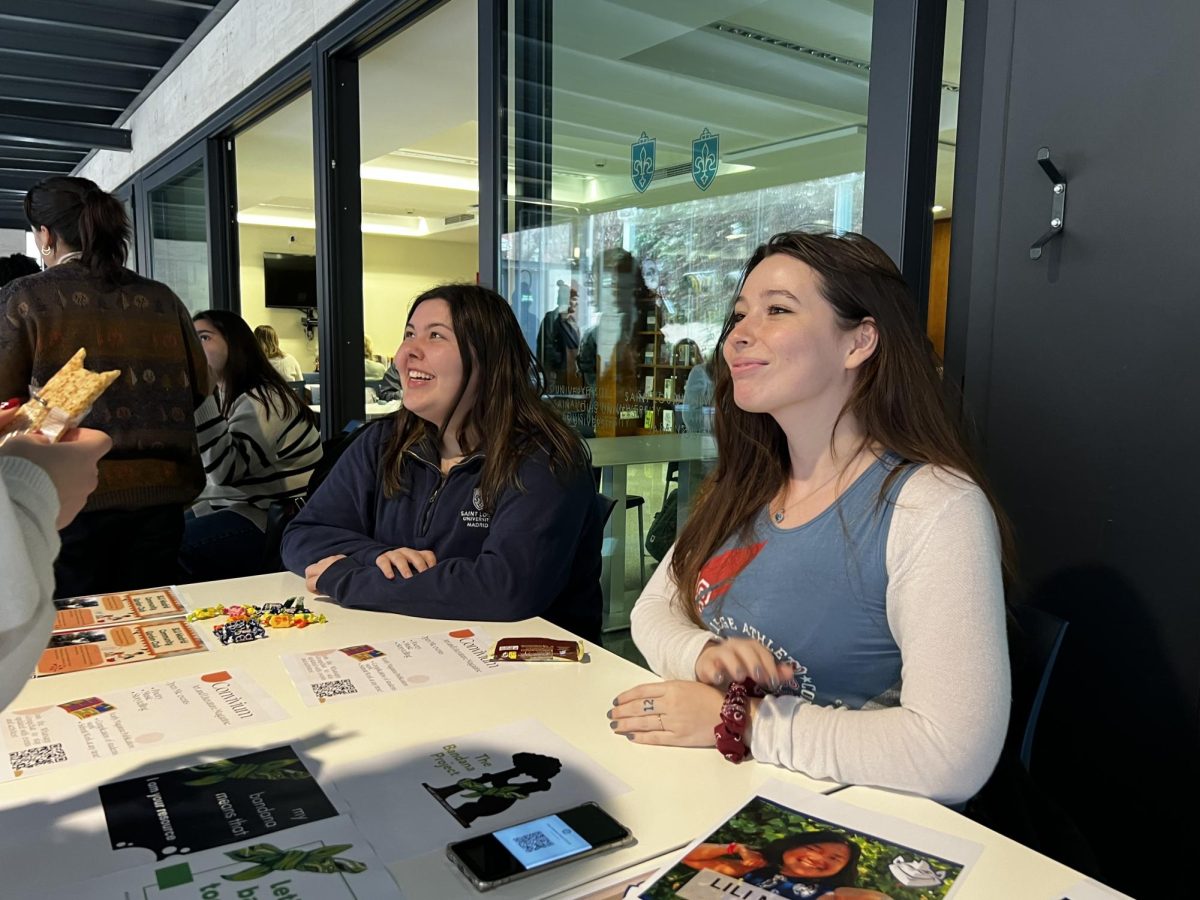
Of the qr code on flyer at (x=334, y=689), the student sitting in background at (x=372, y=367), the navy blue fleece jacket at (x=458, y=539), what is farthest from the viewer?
the student sitting in background at (x=372, y=367)

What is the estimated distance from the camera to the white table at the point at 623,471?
2582 millimetres

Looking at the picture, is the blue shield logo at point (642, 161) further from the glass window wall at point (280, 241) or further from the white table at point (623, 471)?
the glass window wall at point (280, 241)

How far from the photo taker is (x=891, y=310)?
1365 mm

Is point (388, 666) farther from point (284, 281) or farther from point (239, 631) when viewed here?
point (284, 281)

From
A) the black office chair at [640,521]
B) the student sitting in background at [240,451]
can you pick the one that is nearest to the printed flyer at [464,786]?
the black office chair at [640,521]

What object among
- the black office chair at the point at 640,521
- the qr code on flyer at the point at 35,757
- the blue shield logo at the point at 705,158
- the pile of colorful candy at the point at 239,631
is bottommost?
the black office chair at the point at 640,521

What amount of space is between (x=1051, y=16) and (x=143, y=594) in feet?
6.63

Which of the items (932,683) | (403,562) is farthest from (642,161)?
(932,683)

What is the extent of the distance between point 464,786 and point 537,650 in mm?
441

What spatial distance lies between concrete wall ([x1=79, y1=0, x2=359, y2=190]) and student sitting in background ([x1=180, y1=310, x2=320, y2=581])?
1470 mm

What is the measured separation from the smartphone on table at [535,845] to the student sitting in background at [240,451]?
7.86 ft

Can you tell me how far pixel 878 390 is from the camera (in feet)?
4.46

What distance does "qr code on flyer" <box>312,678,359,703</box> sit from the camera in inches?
49.1

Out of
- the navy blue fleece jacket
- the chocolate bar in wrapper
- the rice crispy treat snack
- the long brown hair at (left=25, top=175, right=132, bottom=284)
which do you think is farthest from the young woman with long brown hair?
the long brown hair at (left=25, top=175, right=132, bottom=284)
